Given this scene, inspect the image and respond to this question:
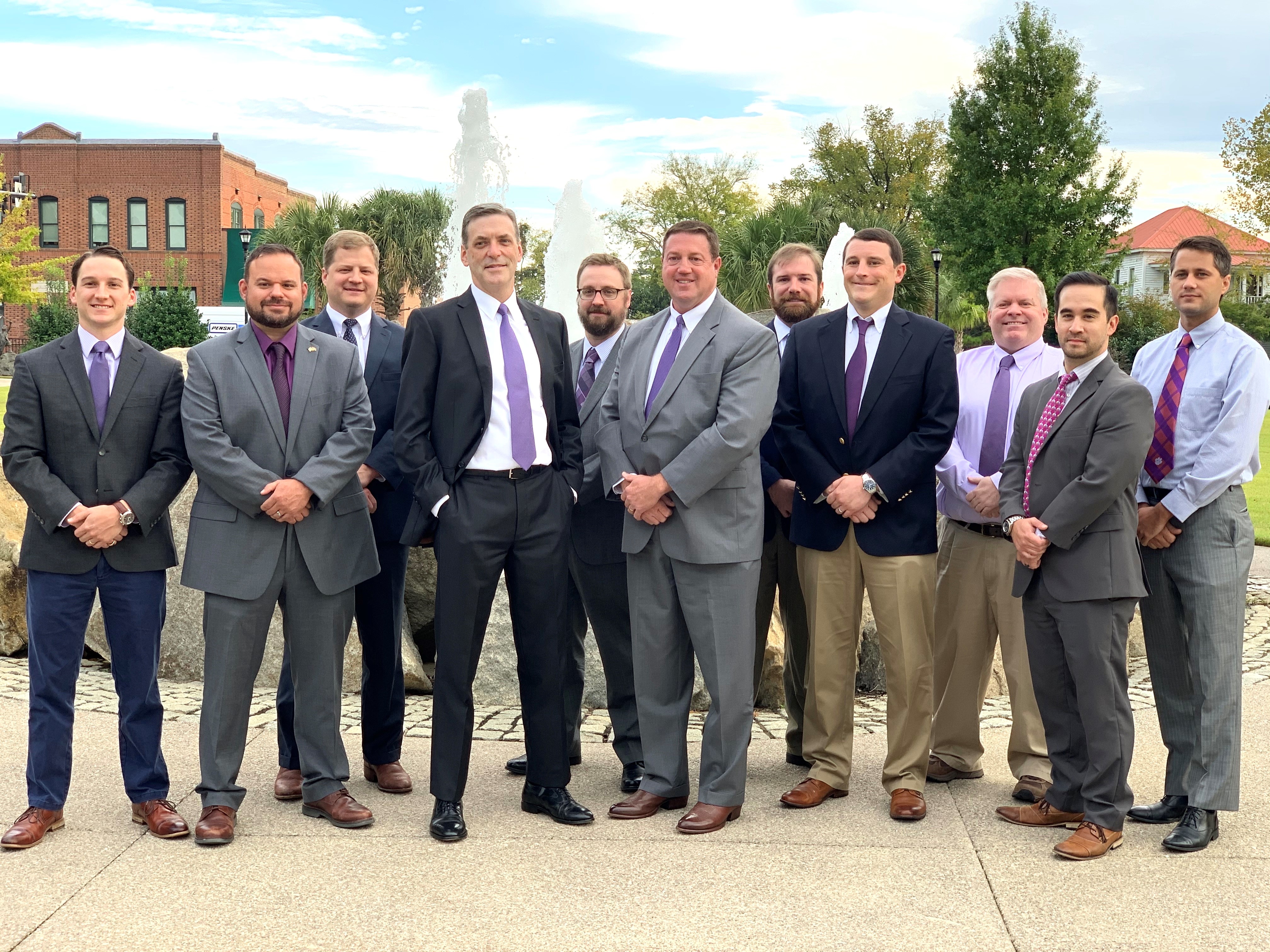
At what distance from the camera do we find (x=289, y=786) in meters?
5.31

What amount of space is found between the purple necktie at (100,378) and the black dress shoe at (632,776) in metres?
A: 2.80

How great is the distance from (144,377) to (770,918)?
10.9 feet

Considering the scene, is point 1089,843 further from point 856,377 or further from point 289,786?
point 289,786

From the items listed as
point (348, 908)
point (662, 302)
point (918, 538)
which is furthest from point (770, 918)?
point (662, 302)

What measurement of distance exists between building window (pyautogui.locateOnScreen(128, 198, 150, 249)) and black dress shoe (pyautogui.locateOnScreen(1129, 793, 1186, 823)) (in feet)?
186

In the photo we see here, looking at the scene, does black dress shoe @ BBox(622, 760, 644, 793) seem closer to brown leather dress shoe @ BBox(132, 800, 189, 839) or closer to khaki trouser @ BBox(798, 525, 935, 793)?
khaki trouser @ BBox(798, 525, 935, 793)

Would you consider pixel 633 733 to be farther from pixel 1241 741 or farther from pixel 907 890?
pixel 1241 741

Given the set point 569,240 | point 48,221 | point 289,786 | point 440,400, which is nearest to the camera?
point 440,400

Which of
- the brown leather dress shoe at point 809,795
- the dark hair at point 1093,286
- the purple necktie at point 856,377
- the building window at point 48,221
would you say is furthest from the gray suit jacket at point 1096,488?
the building window at point 48,221

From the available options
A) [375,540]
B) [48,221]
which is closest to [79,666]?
[375,540]

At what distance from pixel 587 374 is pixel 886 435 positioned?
1.65 meters

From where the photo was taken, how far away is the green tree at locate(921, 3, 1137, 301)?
3606cm

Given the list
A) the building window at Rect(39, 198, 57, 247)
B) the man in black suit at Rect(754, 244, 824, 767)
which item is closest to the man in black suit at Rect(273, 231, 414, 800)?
the man in black suit at Rect(754, 244, 824, 767)

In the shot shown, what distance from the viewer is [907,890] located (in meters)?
4.21
